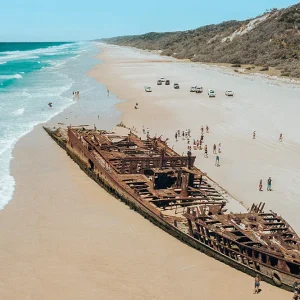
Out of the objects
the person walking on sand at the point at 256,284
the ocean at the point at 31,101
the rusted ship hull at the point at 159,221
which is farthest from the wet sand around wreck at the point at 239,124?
the person walking on sand at the point at 256,284

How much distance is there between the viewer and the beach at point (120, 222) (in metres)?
17.3

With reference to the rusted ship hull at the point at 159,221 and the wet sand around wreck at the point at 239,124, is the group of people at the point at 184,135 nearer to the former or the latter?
the wet sand around wreck at the point at 239,124

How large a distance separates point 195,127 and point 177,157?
16.6 meters

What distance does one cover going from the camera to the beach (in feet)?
56.7

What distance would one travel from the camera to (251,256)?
17703mm

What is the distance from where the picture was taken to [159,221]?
21641mm

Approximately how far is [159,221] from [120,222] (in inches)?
95.9

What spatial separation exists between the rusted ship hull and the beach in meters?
0.32

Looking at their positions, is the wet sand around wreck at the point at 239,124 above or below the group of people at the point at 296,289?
below

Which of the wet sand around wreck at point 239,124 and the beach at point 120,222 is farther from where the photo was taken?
the wet sand around wreck at point 239,124

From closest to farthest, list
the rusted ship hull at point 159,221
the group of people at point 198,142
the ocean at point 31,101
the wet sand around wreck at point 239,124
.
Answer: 1. the rusted ship hull at point 159,221
2. the wet sand around wreck at point 239,124
3. the group of people at point 198,142
4. the ocean at point 31,101

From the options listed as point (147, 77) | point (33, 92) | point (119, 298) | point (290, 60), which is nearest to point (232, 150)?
point (119, 298)

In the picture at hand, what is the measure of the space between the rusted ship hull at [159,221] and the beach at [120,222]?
1.04ft

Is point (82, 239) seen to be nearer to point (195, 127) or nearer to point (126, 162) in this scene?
point (126, 162)
